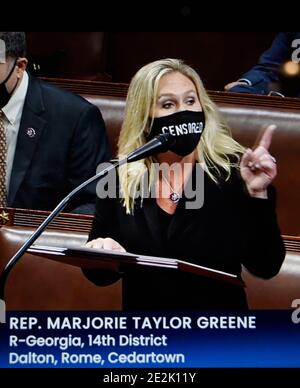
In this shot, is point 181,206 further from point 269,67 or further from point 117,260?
point 269,67

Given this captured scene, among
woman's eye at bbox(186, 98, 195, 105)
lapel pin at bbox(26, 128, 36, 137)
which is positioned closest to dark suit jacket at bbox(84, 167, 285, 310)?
woman's eye at bbox(186, 98, 195, 105)

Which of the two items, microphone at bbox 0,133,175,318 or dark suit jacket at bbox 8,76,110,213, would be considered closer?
microphone at bbox 0,133,175,318

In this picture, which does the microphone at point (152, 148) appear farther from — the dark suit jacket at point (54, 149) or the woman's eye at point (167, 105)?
the dark suit jacket at point (54, 149)

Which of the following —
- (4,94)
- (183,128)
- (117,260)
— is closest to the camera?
(117,260)

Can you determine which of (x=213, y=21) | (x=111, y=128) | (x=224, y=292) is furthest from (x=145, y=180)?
(x=213, y=21)

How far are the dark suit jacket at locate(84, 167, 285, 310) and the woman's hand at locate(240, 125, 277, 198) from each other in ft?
0.21

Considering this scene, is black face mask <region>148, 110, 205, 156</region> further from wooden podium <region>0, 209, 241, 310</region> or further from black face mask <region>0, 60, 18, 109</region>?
black face mask <region>0, 60, 18, 109</region>

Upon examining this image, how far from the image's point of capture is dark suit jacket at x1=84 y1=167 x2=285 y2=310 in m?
1.36

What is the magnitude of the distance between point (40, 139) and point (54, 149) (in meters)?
0.03

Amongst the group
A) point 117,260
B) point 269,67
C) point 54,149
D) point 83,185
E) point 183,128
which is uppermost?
point 269,67

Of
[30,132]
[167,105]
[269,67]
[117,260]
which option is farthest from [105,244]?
[269,67]

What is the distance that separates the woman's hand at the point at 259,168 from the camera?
1.23 m

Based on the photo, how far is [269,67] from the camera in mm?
1786
